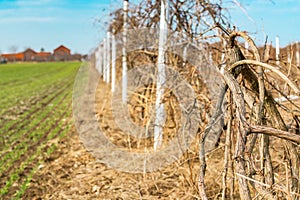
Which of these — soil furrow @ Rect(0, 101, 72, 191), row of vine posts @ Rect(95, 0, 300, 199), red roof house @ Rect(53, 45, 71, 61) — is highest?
red roof house @ Rect(53, 45, 71, 61)

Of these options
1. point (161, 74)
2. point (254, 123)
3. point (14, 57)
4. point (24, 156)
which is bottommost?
point (24, 156)

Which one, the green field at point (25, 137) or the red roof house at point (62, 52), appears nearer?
the green field at point (25, 137)

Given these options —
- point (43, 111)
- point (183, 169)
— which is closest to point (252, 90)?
point (183, 169)

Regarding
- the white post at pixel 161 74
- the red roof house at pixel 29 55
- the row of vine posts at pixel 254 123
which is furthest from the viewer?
the red roof house at pixel 29 55

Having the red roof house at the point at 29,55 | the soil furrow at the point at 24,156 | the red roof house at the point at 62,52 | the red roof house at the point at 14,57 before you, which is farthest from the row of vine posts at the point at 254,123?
the red roof house at the point at 14,57

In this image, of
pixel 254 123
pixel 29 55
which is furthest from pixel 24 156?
pixel 29 55

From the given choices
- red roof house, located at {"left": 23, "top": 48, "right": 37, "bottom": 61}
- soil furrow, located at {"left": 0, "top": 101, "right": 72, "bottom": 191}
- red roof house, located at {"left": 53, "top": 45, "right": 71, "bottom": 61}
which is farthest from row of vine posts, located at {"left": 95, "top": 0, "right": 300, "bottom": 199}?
red roof house, located at {"left": 23, "top": 48, "right": 37, "bottom": 61}

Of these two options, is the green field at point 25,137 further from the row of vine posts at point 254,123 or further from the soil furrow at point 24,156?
the row of vine posts at point 254,123

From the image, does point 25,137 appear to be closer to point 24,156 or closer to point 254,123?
point 24,156

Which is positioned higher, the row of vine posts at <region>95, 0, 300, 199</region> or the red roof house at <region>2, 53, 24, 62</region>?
the red roof house at <region>2, 53, 24, 62</region>

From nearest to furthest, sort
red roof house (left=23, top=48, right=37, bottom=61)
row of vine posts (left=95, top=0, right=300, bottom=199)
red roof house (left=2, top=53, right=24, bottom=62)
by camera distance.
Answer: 1. row of vine posts (left=95, top=0, right=300, bottom=199)
2. red roof house (left=23, top=48, right=37, bottom=61)
3. red roof house (left=2, top=53, right=24, bottom=62)

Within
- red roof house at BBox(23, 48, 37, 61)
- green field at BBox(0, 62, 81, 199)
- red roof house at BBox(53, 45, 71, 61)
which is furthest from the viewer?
red roof house at BBox(23, 48, 37, 61)

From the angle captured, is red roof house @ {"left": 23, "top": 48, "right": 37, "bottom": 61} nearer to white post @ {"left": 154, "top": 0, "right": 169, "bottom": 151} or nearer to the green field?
the green field

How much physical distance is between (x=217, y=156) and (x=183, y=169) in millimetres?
1177
